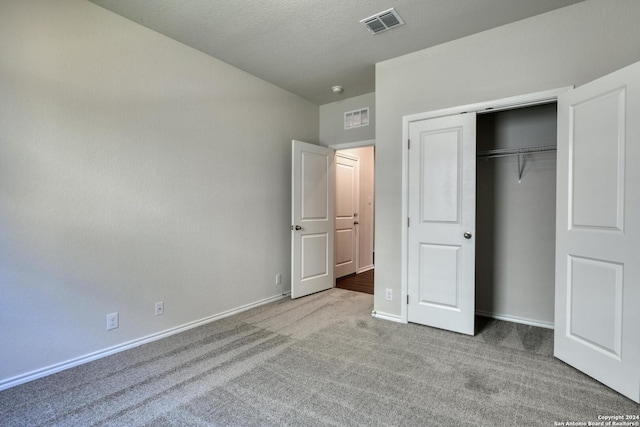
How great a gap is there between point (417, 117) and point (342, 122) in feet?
5.18

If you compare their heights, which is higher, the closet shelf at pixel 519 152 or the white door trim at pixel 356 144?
the white door trim at pixel 356 144

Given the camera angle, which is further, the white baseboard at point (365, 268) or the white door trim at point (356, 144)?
the white baseboard at point (365, 268)

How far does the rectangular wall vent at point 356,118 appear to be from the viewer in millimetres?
4207

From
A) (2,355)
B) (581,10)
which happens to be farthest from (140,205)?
(581,10)

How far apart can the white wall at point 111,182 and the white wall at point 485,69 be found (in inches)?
61.7

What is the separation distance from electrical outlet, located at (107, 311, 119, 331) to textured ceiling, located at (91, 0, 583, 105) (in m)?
2.44

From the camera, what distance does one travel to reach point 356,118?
4301 millimetres

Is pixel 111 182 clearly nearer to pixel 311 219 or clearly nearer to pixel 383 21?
pixel 311 219

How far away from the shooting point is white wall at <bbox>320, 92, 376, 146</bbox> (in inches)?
164

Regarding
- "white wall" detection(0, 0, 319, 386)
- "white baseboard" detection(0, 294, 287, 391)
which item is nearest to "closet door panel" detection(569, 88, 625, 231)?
"white wall" detection(0, 0, 319, 386)

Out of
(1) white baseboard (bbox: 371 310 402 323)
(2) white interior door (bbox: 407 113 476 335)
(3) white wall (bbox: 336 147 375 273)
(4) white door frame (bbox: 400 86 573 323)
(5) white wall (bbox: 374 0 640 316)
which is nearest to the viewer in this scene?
(5) white wall (bbox: 374 0 640 316)

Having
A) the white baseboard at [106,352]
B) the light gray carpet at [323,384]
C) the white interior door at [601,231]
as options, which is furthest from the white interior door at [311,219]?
the white interior door at [601,231]

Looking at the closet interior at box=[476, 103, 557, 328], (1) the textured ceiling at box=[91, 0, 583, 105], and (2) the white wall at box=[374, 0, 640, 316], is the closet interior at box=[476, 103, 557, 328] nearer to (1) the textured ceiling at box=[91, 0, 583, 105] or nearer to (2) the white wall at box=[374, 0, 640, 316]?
(2) the white wall at box=[374, 0, 640, 316]

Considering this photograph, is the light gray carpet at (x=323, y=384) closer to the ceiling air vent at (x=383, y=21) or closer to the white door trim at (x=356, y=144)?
the white door trim at (x=356, y=144)
